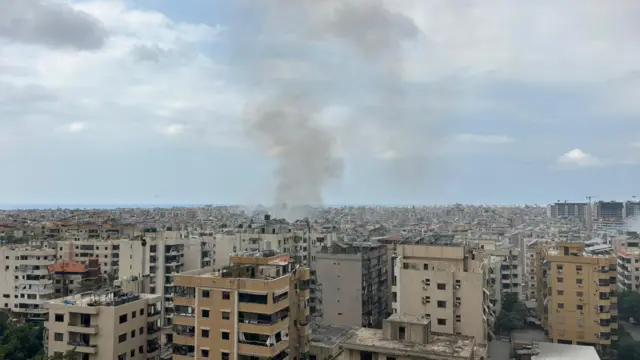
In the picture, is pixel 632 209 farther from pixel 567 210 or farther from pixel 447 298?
pixel 447 298

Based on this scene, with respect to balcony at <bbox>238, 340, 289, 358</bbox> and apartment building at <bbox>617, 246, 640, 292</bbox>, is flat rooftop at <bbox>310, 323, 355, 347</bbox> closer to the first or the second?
balcony at <bbox>238, 340, 289, 358</bbox>

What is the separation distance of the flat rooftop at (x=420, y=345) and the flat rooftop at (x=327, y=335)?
2.99 metres

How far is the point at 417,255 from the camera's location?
19.4 meters

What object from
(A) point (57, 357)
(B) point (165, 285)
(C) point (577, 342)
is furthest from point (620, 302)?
(A) point (57, 357)

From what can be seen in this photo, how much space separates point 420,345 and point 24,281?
83.1ft

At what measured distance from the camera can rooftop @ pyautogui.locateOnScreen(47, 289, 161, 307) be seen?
15.4m

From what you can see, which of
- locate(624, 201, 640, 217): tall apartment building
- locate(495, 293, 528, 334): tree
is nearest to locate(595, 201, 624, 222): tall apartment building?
locate(624, 201, 640, 217): tall apartment building

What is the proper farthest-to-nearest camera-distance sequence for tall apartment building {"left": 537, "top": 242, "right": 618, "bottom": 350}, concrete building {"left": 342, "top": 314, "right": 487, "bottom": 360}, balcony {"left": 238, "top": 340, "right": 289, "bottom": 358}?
tall apartment building {"left": 537, "top": 242, "right": 618, "bottom": 350} → balcony {"left": 238, "top": 340, "right": 289, "bottom": 358} → concrete building {"left": 342, "top": 314, "right": 487, "bottom": 360}

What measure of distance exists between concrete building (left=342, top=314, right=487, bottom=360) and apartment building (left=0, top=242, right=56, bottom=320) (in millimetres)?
22690

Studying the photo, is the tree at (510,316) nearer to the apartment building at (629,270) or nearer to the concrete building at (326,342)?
the apartment building at (629,270)

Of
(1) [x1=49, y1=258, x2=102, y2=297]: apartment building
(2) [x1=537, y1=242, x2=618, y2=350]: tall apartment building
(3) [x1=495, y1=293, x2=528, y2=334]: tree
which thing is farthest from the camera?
(1) [x1=49, y1=258, x2=102, y2=297]: apartment building

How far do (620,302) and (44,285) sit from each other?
3400cm

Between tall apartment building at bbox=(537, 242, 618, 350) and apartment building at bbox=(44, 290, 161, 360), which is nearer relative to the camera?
apartment building at bbox=(44, 290, 161, 360)

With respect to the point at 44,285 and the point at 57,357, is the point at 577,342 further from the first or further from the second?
the point at 44,285
